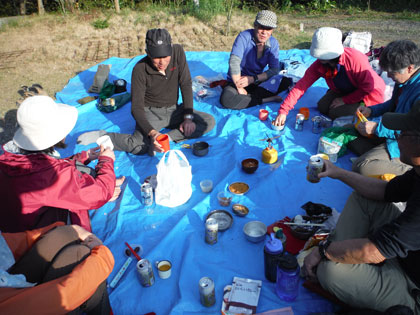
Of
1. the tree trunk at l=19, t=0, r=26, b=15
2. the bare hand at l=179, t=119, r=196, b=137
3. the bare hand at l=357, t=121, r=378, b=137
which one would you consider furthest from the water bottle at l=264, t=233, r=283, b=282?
the tree trunk at l=19, t=0, r=26, b=15

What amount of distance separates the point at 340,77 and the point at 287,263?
297 cm

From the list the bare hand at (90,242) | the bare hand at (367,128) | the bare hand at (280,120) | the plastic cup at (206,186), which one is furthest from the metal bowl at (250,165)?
the bare hand at (90,242)

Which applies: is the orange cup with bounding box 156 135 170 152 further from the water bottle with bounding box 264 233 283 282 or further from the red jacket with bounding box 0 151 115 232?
the water bottle with bounding box 264 233 283 282

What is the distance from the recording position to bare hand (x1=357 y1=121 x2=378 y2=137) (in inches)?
134

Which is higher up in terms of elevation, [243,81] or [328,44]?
[328,44]

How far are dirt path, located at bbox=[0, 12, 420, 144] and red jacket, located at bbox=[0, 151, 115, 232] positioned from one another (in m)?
4.55

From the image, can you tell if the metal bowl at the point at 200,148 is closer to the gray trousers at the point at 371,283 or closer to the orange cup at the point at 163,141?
the orange cup at the point at 163,141

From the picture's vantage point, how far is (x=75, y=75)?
7016 millimetres

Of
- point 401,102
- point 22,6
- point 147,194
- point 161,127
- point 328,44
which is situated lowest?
point 147,194

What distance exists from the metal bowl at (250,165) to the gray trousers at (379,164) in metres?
1.07

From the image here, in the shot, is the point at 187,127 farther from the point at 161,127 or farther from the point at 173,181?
the point at 173,181

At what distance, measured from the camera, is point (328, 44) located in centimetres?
374

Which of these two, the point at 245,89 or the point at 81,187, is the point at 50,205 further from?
the point at 245,89

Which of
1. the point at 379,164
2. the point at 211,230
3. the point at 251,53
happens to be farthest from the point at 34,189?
the point at 251,53
